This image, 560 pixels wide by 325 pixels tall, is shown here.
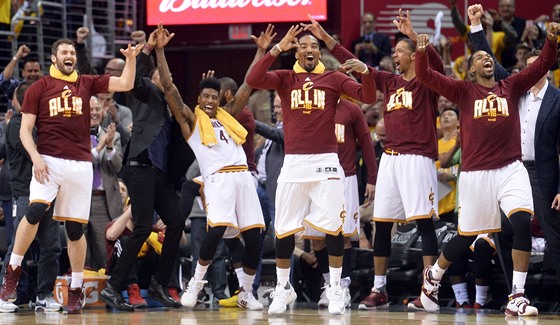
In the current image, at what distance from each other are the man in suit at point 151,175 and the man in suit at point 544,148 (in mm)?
3045

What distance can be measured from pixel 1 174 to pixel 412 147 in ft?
15.3

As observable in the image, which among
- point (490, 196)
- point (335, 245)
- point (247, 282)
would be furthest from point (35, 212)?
point (490, 196)

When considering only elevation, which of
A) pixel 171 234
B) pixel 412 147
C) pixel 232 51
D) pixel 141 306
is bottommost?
pixel 141 306

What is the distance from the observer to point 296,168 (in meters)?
10.2

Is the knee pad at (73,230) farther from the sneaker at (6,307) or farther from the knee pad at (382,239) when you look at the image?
the knee pad at (382,239)

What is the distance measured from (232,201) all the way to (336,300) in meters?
1.45

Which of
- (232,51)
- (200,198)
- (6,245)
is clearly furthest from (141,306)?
(232,51)

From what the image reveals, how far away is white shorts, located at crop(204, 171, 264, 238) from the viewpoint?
423 inches

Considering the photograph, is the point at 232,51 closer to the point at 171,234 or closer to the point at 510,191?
the point at 171,234

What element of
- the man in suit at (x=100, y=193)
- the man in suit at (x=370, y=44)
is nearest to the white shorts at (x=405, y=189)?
the man in suit at (x=100, y=193)

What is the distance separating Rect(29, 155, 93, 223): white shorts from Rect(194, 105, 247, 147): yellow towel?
111cm

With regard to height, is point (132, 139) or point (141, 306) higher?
point (132, 139)

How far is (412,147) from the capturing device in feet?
34.9

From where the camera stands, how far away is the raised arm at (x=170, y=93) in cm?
1069
